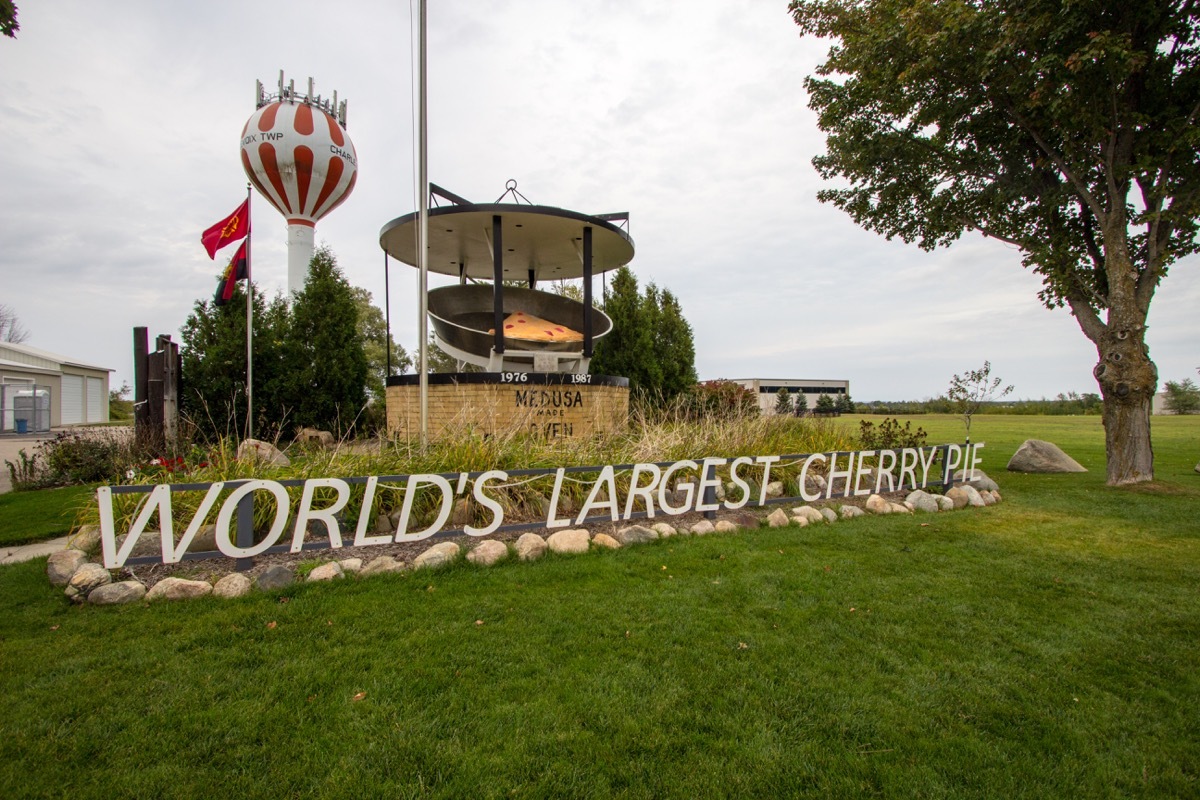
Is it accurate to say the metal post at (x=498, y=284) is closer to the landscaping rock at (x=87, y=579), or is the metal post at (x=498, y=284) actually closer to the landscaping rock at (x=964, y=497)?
the landscaping rock at (x=87, y=579)

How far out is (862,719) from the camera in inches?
93.9

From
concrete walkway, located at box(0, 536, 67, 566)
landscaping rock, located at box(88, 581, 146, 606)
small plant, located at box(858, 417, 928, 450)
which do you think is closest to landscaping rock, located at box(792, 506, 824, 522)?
small plant, located at box(858, 417, 928, 450)

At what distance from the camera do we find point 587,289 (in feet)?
38.7

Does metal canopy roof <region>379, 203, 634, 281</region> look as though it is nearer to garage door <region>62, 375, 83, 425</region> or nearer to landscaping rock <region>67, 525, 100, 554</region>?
landscaping rock <region>67, 525, 100, 554</region>

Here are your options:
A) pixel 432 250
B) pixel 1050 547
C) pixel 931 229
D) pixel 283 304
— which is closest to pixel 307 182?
pixel 283 304

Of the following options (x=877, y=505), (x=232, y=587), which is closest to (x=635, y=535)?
(x=232, y=587)

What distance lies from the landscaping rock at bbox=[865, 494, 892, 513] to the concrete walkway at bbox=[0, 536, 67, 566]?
811 cm

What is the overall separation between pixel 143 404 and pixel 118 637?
323 inches

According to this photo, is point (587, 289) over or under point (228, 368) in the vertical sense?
over

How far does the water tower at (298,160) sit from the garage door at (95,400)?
14.4 m

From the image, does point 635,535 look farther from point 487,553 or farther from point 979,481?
point 979,481

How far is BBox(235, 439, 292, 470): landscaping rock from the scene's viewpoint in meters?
5.25

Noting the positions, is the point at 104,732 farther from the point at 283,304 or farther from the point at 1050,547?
the point at 283,304

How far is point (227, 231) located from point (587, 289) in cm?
688
